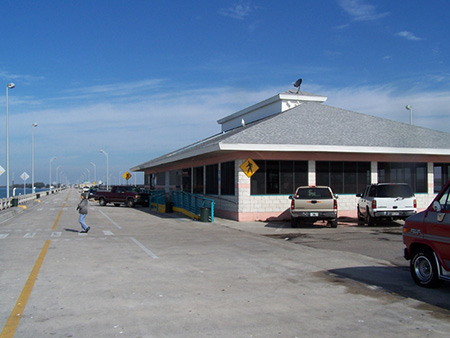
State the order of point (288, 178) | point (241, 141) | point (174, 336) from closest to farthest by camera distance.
A: point (174, 336), point (241, 141), point (288, 178)

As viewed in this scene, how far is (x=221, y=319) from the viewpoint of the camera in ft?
21.4

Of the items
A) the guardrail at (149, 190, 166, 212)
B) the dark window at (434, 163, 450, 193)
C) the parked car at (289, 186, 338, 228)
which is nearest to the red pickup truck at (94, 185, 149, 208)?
the guardrail at (149, 190, 166, 212)

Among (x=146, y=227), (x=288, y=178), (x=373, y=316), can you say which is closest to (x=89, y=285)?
(x=373, y=316)

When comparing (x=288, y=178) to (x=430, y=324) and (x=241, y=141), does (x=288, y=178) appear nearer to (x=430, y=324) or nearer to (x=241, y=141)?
(x=241, y=141)

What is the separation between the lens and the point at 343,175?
25.5m

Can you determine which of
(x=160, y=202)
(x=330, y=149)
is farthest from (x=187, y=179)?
(x=330, y=149)

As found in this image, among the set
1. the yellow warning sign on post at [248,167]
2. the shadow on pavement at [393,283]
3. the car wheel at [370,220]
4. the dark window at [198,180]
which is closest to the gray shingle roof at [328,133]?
the yellow warning sign on post at [248,167]

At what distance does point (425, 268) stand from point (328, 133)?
17689 millimetres

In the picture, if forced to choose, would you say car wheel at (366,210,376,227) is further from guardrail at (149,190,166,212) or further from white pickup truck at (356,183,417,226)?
guardrail at (149,190,166,212)

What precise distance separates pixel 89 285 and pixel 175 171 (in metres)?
32.7

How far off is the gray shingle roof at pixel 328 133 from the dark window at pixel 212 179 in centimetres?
175

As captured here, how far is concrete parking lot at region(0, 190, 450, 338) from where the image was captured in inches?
243

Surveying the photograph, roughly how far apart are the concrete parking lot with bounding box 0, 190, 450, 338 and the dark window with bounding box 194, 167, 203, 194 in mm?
15697

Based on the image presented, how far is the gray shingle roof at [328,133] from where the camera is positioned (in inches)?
927
